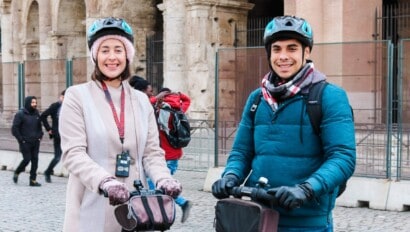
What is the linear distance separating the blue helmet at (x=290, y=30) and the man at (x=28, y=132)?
10.2 m

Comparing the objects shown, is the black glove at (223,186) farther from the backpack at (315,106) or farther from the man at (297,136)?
the backpack at (315,106)

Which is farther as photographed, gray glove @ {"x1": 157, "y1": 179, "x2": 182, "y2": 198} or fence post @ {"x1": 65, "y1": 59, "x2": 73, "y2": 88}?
fence post @ {"x1": 65, "y1": 59, "x2": 73, "y2": 88}

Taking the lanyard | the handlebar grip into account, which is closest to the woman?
the lanyard

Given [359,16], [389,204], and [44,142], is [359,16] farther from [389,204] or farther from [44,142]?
[44,142]

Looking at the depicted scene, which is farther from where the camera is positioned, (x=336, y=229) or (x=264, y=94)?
(x=336, y=229)

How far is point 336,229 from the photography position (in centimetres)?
833

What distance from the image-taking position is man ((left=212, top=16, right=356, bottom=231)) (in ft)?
10.4

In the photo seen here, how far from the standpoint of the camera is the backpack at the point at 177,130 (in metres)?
8.50

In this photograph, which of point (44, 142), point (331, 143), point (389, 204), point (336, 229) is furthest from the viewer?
point (44, 142)

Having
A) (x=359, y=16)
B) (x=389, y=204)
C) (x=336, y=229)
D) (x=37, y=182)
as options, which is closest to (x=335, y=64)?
(x=389, y=204)

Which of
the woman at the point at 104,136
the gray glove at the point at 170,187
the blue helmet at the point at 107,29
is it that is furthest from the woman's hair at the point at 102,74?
the gray glove at the point at 170,187

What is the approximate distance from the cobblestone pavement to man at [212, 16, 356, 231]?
5010 millimetres

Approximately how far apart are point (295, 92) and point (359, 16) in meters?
11.0

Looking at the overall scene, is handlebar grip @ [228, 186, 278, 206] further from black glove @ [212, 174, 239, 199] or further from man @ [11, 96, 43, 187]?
man @ [11, 96, 43, 187]
